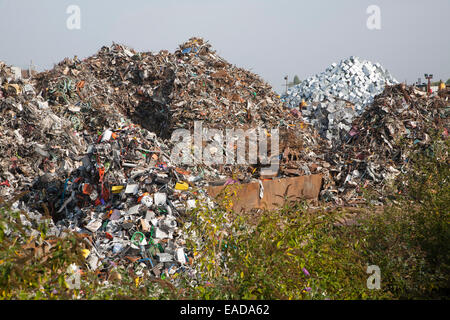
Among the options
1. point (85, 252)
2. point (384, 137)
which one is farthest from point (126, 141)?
point (384, 137)

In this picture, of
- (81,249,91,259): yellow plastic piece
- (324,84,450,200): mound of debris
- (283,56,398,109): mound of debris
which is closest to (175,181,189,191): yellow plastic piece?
(81,249,91,259): yellow plastic piece

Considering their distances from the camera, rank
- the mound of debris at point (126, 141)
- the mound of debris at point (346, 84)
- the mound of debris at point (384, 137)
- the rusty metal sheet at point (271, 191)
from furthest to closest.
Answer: the mound of debris at point (346, 84), the mound of debris at point (384, 137), the rusty metal sheet at point (271, 191), the mound of debris at point (126, 141)

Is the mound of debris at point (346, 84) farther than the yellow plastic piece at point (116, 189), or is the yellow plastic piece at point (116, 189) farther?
the mound of debris at point (346, 84)

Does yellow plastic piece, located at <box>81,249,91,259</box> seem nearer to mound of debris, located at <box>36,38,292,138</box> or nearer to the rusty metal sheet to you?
the rusty metal sheet

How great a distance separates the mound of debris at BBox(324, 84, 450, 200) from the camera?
9508 mm

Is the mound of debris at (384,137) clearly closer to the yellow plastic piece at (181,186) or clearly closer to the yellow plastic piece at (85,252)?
the yellow plastic piece at (181,186)

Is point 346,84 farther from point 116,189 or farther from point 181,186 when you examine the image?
point 116,189

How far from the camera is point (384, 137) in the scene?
33.0ft

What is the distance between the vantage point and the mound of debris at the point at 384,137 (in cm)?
951

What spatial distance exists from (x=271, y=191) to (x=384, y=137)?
12.1 ft

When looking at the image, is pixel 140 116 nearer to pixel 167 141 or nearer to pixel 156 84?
pixel 156 84

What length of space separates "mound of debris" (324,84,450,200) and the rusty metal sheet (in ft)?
1.65

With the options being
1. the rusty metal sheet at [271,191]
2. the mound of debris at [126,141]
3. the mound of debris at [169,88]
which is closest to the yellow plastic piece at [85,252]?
the mound of debris at [126,141]

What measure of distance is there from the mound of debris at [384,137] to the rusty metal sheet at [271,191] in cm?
50
